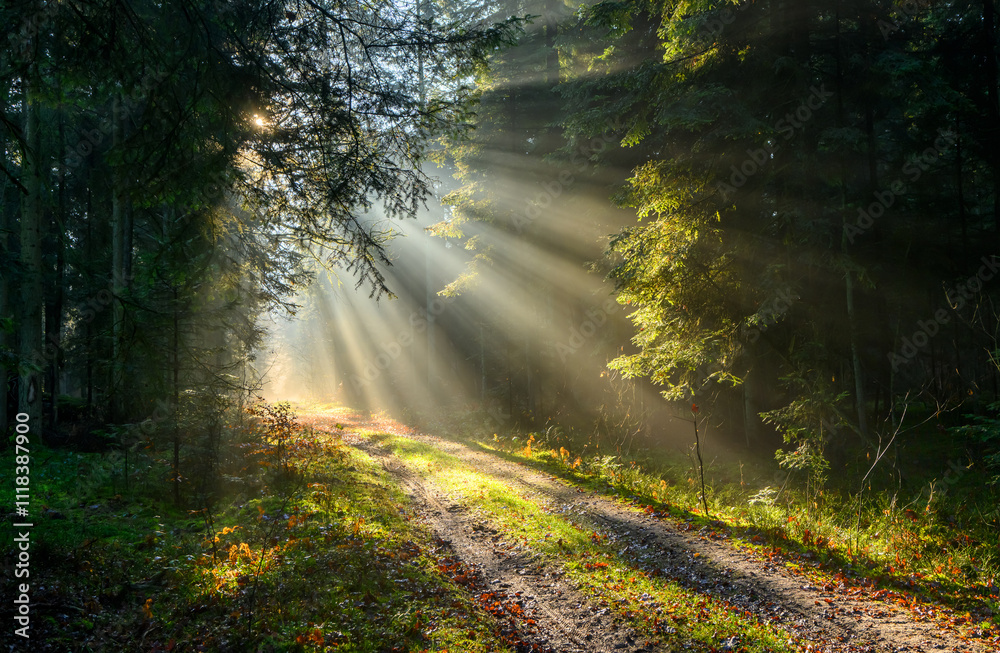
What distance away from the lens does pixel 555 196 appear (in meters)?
17.8

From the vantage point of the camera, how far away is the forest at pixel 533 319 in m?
5.23

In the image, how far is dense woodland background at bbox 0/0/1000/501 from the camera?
212 inches

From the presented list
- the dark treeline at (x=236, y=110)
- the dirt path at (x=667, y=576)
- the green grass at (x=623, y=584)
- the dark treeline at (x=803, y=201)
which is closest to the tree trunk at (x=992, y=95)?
the dark treeline at (x=803, y=201)

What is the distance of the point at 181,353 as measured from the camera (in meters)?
8.66

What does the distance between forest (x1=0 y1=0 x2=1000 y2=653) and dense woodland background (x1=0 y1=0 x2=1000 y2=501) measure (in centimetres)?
8

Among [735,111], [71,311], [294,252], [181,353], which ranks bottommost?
[181,353]

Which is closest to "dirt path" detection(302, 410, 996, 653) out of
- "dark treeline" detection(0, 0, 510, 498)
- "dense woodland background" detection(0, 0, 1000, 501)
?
"dense woodland background" detection(0, 0, 1000, 501)

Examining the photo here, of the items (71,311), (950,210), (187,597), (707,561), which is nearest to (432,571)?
(187,597)

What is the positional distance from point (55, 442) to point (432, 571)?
13.3m

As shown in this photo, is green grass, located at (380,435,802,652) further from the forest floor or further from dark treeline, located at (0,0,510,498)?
dark treeline, located at (0,0,510,498)

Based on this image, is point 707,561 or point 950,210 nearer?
point 707,561

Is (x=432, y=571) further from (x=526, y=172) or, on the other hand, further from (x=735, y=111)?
(x=526, y=172)

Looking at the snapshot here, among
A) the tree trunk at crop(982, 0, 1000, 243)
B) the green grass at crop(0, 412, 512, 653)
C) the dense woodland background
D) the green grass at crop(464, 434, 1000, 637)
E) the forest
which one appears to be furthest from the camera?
the tree trunk at crop(982, 0, 1000, 243)

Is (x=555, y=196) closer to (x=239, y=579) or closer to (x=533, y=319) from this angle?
→ (x=533, y=319)
